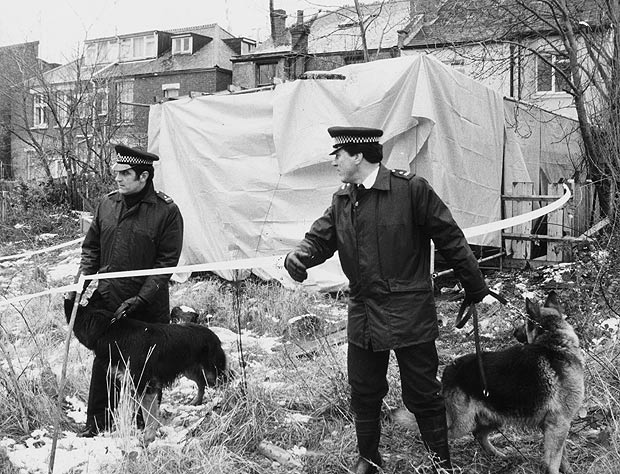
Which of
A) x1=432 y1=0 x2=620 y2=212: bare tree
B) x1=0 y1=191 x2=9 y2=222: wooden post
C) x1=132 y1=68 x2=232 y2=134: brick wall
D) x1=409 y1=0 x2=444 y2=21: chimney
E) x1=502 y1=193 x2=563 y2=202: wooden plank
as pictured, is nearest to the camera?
x1=432 y1=0 x2=620 y2=212: bare tree

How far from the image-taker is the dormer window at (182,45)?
118ft

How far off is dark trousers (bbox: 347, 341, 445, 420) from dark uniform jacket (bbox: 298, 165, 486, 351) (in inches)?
3.7

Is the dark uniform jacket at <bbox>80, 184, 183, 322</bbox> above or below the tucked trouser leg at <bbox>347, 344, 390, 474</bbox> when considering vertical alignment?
above

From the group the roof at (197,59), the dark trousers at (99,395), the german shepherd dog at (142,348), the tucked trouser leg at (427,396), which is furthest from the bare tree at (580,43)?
the roof at (197,59)

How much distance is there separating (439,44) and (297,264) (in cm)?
1197

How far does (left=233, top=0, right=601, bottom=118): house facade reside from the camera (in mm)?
10641

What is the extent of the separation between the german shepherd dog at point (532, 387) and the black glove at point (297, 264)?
1.00 metres

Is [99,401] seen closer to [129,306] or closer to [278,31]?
[129,306]

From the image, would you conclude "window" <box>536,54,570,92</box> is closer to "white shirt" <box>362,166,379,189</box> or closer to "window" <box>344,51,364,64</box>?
"white shirt" <box>362,166,379,189</box>

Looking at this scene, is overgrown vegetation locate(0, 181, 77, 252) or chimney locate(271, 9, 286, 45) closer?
overgrown vegetation locate(0, 181, 77, 252)

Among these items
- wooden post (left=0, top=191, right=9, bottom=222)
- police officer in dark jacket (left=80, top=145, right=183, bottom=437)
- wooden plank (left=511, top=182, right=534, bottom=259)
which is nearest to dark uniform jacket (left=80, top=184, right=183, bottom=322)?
police officer in dark jacket (left=80, top=145, right=183, bottom=437)

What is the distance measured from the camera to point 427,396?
3.49m

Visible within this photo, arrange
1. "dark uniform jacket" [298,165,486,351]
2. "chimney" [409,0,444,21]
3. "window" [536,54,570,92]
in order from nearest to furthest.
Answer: "dark uniform jacket" [298,165,486,351] < "window" [536,54,570,92] < "chimney" [409,0,444,21]

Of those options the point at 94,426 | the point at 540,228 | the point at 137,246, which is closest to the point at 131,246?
the point at 137,246
